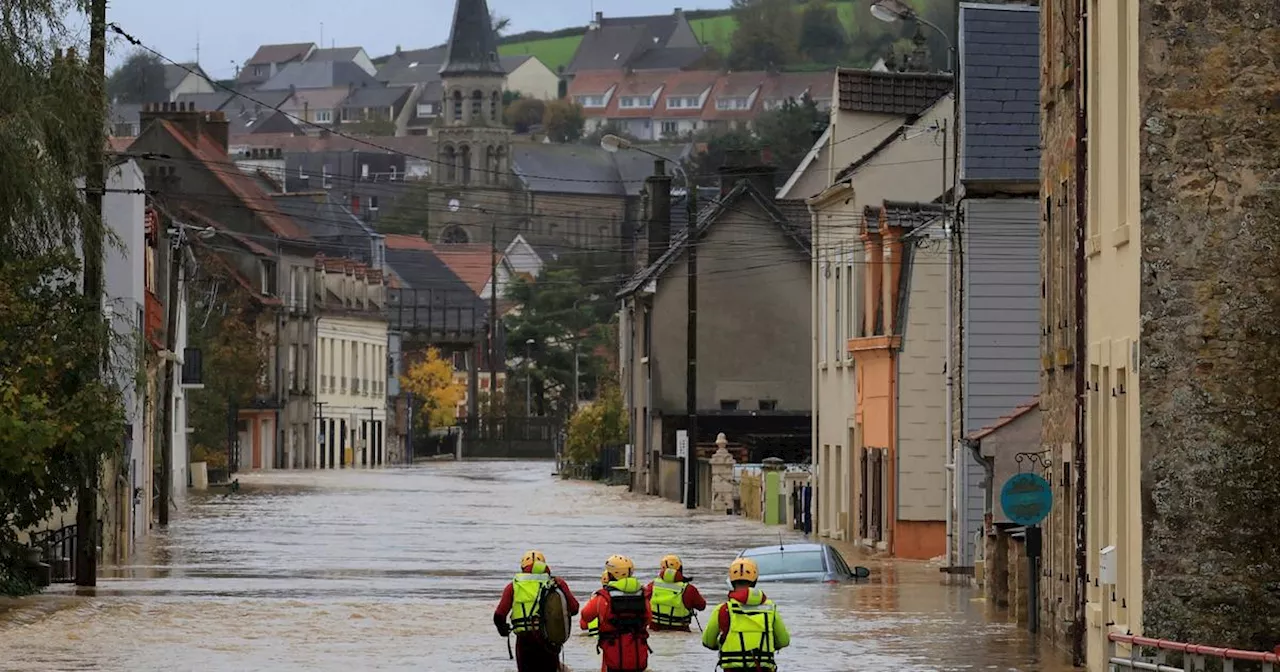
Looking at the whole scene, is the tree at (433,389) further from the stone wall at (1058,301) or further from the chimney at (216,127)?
the stone wall at (1058,301)

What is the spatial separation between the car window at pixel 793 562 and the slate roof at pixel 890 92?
18177mm

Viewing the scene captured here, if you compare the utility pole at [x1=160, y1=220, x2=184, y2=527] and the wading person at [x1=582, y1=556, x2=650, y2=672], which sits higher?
the utility pole at [x1=160, y1=220, x2=184, y2=527]

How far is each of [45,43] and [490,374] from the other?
119 metres

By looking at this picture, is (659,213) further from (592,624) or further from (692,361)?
(592,624)

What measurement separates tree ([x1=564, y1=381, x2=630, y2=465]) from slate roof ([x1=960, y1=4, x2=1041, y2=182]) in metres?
51.2

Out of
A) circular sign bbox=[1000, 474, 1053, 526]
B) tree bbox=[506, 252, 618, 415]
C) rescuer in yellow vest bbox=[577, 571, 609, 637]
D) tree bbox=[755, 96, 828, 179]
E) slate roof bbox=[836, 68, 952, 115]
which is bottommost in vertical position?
rescuer in yellow vest bbox=[577, 571, 609, 637]

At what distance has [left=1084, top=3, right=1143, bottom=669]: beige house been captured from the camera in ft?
62.8

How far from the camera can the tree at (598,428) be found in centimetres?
9069

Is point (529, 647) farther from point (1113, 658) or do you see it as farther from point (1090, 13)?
point (1090, 13)

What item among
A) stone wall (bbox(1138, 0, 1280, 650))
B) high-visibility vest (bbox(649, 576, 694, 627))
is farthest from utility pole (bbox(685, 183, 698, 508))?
stone wall (bbox(1138, 0, 1280, 650))

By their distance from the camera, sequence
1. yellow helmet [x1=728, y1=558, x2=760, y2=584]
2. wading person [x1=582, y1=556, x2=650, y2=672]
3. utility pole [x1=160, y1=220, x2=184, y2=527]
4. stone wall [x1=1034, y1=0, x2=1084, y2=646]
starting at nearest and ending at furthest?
yellow helmet [x1=728, y1=558, x2=760, y2=584] < wading person [x1=582, y1=556, x2=650, y2=672] < stone wall [x1=1034, y1=0, x2=1084, y2=646] < utility pole [x1=160, y1=220, x2=184, y2=527]

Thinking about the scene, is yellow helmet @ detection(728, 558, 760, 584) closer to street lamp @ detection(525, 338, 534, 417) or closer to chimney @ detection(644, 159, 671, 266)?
chimney @ detection(644, 159, 671, 266)

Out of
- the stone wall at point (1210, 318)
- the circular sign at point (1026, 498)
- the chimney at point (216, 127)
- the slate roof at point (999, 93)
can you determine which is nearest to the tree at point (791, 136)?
the chimney at point (216, 127)

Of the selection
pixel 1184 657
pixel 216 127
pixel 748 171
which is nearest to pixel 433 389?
pixel 216 127
